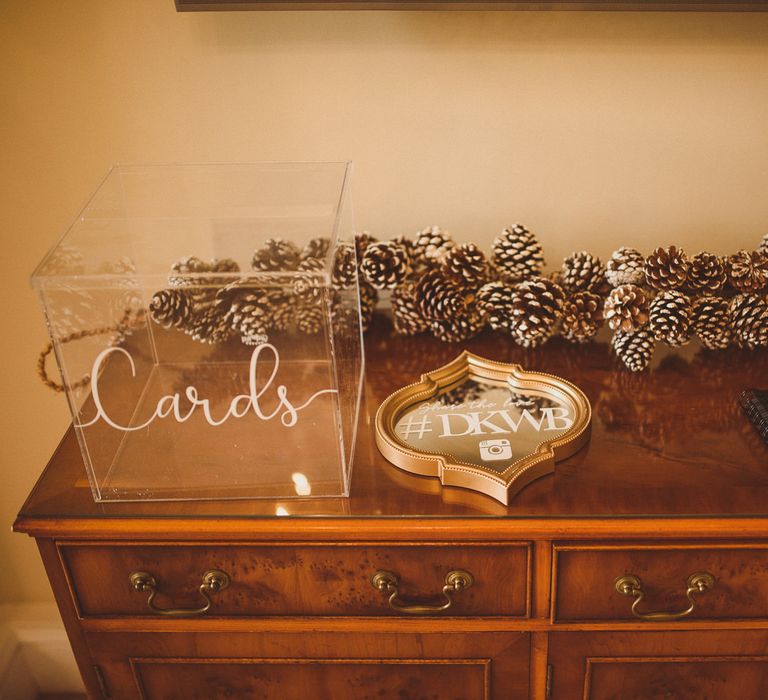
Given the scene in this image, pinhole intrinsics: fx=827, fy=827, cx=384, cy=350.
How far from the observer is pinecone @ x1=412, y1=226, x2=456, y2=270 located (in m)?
1.19

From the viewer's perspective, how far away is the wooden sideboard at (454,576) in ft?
2.98

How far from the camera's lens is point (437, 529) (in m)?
0.90

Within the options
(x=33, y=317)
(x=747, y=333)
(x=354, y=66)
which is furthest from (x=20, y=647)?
(x=747, y=333)

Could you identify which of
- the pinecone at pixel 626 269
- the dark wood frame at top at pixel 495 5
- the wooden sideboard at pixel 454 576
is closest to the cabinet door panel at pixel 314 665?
the wooden sideboard at pixel 454 576

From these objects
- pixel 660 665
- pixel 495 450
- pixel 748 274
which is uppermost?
pixel 748 274

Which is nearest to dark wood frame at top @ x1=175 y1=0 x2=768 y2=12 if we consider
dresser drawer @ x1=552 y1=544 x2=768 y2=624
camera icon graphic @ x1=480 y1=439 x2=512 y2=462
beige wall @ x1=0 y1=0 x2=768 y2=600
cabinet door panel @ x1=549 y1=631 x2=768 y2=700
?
beige wall @ x1=0 y1=0 x2=768 y2=600

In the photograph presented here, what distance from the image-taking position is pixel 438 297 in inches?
44.8

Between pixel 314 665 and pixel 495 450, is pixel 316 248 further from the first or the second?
pixel 314 665

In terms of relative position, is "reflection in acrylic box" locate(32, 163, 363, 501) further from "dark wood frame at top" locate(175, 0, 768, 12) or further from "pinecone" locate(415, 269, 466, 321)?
"dark wood frame at top" locate(175, 0, 768, 12)

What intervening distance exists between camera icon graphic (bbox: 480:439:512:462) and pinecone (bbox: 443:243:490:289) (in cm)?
27

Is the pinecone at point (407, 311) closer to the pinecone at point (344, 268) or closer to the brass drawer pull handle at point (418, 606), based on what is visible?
the pinecone at point (344, 268)

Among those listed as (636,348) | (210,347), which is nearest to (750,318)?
(636,348)

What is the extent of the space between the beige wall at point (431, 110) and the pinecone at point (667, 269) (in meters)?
0.20

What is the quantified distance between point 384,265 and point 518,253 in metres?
0.19
